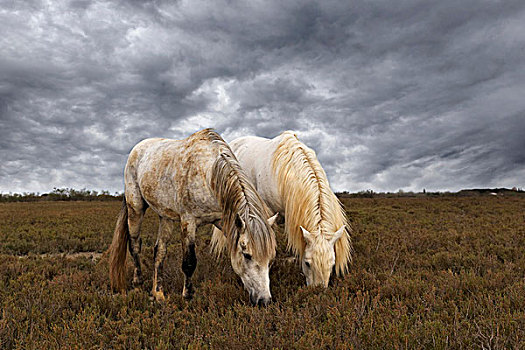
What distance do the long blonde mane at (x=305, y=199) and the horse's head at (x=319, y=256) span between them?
0.13 meters

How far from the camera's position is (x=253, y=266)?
3652 mm

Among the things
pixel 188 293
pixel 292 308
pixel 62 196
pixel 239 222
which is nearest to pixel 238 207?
pixel 239 222

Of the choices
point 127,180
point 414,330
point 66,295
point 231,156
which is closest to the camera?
point 414,330

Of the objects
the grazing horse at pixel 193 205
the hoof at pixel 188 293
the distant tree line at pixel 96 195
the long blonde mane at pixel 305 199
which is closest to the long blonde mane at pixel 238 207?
the grazing horse at pixel 193 205

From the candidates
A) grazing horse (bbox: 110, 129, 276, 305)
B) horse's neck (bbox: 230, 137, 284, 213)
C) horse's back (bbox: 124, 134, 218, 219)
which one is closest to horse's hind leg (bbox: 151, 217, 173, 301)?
grazing horse (bbox: 110, 129, 276, 305)

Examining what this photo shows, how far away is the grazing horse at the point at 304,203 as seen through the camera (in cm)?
433

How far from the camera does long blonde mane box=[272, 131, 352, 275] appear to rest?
468 cm

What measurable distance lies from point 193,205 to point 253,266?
1318 millimetres

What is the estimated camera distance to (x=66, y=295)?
424cm

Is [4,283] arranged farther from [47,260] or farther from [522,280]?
[522,280]

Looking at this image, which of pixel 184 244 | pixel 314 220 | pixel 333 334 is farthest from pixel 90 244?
pixel 333 334

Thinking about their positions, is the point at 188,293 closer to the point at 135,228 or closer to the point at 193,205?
the point at 193,205

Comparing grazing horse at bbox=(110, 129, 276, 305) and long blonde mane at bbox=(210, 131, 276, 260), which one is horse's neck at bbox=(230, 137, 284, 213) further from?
long blonde mane at bbox=(210, 131, 276, 260)

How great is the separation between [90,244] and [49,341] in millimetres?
6699
